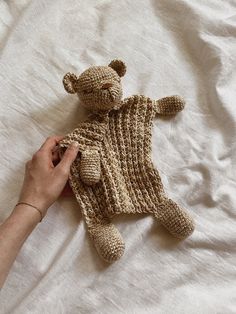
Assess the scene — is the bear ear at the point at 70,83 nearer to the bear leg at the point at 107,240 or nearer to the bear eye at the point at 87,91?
the bear eye at the point at 87,91

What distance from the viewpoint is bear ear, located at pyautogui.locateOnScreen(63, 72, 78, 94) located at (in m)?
0.83

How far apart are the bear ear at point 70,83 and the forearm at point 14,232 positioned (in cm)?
26

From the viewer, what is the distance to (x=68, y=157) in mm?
796

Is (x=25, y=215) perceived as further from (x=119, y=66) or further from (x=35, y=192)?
(x=119, y=66)

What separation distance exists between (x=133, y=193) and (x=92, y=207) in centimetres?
9

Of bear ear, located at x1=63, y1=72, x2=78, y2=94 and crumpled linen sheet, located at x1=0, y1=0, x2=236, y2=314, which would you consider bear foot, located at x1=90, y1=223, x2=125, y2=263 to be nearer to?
crumpled linen sheet, located at x1=0, y1=0, x2=236, y2=314

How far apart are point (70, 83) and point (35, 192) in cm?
24

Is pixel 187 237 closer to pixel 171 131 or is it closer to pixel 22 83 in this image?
pixel 171 131

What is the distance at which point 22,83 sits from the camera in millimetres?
947

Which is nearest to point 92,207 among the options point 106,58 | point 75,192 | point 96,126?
point 75,192

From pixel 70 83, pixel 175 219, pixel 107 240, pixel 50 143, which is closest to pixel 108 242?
pixel 107 240

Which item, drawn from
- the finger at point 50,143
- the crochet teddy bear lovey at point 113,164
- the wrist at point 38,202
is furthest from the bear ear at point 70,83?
the wrist at point 38,202

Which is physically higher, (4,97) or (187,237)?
(4,97)

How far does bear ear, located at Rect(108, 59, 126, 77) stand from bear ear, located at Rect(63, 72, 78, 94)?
0.09 metres
